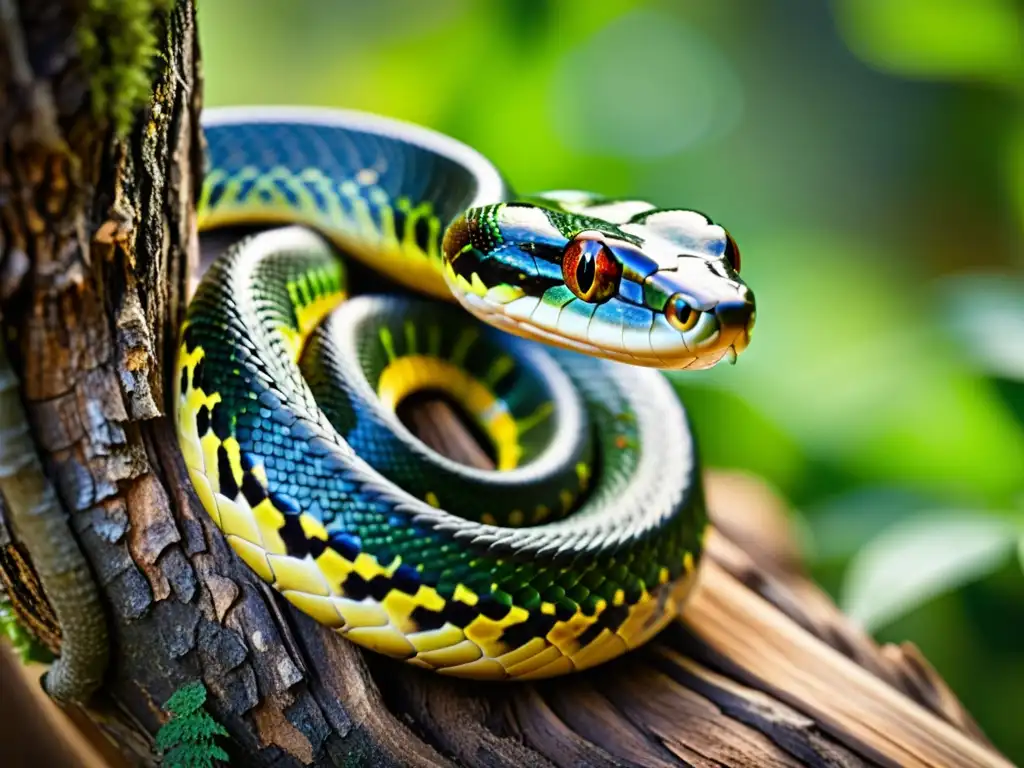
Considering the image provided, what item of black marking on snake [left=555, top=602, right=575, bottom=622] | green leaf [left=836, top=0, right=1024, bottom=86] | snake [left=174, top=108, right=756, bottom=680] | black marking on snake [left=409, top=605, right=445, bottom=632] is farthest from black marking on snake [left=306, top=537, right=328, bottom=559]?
green leaf [left=836, top=0, right=1024, bottom=86]

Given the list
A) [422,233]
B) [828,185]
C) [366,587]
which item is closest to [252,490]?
[366,587]

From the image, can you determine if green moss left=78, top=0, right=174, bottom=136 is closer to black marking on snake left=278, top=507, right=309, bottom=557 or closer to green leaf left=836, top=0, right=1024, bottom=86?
black marking on snake left=278, top=507, right=309, bottom=557

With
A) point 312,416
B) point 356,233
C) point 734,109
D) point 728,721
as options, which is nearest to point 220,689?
point 312,416

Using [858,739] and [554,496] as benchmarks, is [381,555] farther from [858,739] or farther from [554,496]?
[858,739]

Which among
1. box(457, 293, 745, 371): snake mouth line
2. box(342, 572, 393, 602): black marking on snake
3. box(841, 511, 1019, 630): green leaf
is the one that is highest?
box(457, 293, 745, 371): snake mouth line

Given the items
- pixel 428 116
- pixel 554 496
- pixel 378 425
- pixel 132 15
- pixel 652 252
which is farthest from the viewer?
pixel 428 116

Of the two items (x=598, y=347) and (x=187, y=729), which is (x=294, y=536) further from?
(x=598, y=347)

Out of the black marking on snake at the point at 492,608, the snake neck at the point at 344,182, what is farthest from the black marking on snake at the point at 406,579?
the snake neck at the point at 344,182
